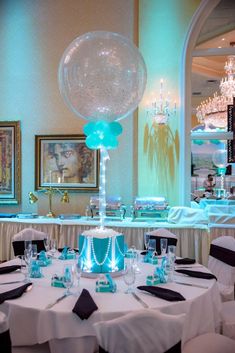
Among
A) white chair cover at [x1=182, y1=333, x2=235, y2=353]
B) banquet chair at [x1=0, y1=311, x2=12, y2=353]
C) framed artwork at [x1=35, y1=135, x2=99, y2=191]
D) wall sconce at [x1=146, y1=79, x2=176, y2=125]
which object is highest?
wall sconce at [x1=146, y1=79, x2=176, y2=125]

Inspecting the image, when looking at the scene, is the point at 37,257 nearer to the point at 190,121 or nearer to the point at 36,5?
the point at 190,121

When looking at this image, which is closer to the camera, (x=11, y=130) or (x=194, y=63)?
(x=11, y=130)

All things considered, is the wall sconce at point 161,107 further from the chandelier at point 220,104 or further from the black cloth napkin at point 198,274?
the black cloth napkin at point 198,274

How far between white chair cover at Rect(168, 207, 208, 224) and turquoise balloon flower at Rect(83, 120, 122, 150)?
2021mm

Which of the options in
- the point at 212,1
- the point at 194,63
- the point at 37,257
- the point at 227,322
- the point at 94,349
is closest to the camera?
the point at 94,349

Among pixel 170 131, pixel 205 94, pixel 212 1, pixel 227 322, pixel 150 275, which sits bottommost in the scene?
pixel 227 322

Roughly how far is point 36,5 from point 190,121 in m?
3.11

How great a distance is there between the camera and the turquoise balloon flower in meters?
2.98

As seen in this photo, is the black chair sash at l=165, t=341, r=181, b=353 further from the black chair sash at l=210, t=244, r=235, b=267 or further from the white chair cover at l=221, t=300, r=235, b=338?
the black chair sash at l=210, t=244, r=235, b=267

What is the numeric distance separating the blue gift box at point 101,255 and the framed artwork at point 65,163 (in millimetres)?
2745

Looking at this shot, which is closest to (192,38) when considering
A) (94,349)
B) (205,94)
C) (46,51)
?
(205,94)

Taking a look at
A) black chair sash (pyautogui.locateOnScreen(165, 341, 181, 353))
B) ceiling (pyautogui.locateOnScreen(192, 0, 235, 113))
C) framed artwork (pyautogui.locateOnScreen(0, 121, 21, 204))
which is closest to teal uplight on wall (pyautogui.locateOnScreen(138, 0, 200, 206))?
ceiling (pyautogui.locateOnScreen(192, 0, 235, 113))

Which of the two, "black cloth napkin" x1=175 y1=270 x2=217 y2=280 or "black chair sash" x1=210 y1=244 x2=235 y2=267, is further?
"black chair sash" x1=210 y1=244 x2=235 y2=267

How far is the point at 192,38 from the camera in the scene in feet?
18.0
